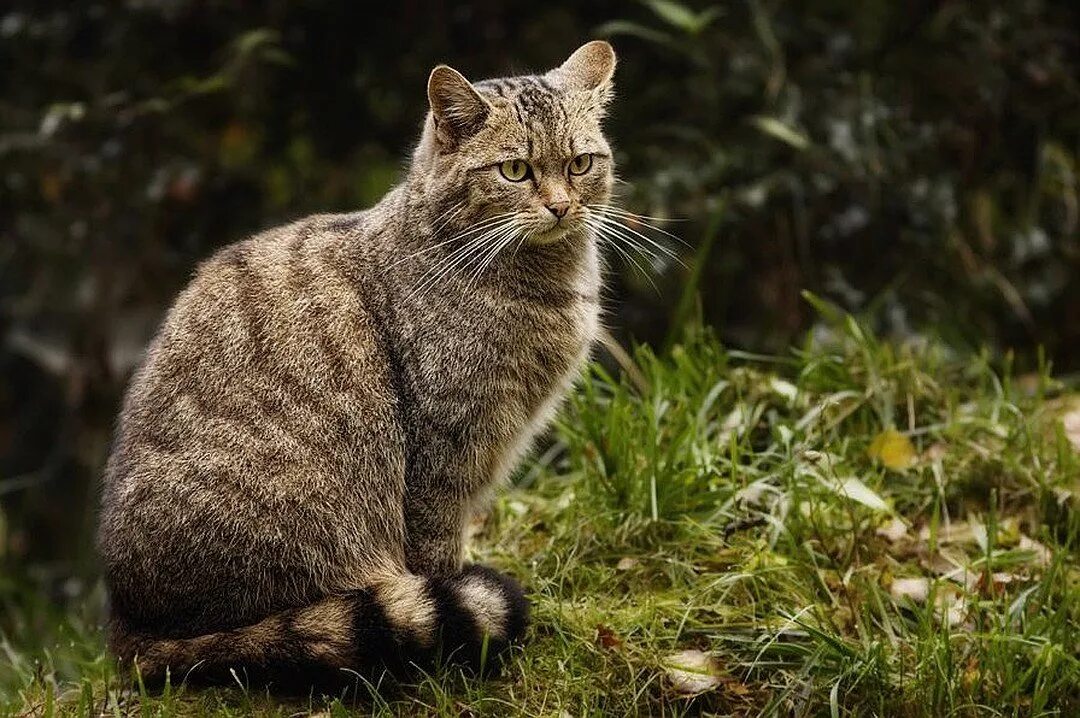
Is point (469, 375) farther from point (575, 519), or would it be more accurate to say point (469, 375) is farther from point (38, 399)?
point (38, 399)

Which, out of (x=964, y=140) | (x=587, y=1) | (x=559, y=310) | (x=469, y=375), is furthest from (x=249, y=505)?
(x=964, y=140)

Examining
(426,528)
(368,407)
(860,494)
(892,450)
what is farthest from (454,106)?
(892,450)

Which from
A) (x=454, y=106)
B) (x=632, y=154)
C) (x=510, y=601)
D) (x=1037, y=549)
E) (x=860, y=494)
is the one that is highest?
(x=454, y=106)

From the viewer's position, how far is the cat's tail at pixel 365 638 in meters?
2.75

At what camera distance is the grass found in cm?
279

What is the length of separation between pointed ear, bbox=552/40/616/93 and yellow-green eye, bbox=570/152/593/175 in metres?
0.26

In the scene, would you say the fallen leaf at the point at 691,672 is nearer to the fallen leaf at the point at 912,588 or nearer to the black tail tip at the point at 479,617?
the black tail tip at the point at 479,617

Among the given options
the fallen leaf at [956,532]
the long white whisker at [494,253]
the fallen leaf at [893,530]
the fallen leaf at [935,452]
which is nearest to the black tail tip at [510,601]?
the long white whisker at [494,253]

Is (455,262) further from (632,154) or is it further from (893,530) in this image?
(632,154)

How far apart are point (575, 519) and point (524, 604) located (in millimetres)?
662

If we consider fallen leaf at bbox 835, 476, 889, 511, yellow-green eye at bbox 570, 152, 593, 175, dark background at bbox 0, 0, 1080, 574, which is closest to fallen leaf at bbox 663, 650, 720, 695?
fallen leaf at bbox 835, 476, 889, 511

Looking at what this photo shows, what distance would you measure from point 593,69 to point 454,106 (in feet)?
1.57

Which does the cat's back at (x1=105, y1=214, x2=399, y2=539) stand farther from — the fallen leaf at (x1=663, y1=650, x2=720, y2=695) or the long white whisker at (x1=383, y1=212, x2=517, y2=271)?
the fallen leaf at (x1=663, y1=650, x2=720, y2=695)

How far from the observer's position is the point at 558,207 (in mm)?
3049
